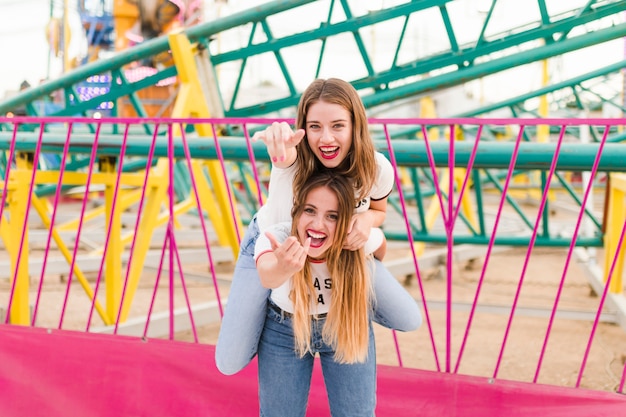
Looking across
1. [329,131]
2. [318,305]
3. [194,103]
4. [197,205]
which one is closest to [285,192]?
[329,131]

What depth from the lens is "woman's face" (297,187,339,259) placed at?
5.32 ft

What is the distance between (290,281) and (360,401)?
403 mm

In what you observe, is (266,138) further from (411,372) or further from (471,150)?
(471,150)

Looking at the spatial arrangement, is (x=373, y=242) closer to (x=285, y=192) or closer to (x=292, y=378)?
(x=285, y=192)

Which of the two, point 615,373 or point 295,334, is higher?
point 615,373

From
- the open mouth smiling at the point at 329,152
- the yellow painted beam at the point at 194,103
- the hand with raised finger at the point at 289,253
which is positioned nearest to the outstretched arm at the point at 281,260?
the hand with raised finger at the point at 289,253

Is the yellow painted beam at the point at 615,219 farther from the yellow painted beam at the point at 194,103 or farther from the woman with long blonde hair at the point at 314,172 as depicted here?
the woman with long blonde hair at the point at 314,172

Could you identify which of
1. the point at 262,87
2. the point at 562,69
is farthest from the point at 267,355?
the point at 262,87

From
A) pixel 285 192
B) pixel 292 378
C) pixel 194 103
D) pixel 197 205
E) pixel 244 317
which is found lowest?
pixel 292 378

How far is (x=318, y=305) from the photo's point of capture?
1713 mm

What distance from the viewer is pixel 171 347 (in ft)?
8.22

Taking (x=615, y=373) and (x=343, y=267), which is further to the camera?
(x=615, y=373)

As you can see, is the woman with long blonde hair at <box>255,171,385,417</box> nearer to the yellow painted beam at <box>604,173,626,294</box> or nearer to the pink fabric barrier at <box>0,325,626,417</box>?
the pink fabric barrier at <box>0,325,626,417</box>

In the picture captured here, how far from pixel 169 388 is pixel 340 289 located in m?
1.14
